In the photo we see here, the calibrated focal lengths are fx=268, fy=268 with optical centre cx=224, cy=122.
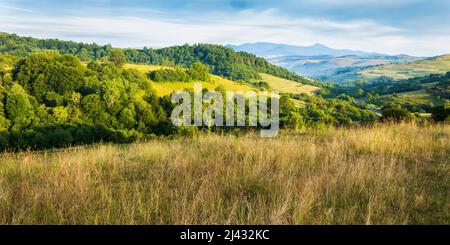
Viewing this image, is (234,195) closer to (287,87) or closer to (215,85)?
(215,85)

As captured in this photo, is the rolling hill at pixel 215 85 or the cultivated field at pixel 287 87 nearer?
the rolling hill at pixel 215 85

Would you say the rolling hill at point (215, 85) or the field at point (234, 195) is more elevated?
the rolling hill at point (215, 85)

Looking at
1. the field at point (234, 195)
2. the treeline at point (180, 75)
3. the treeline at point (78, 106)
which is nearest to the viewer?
the field at point (234, 195)

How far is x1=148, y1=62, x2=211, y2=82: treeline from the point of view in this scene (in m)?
107

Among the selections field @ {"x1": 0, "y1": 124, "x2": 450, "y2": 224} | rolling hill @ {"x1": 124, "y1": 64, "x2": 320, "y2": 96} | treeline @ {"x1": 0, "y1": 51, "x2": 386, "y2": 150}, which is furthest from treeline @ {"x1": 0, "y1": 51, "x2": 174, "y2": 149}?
field @ {"x1": 0, "y1": 124, "x2": 450, "y2": 224}

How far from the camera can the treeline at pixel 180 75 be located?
350ft

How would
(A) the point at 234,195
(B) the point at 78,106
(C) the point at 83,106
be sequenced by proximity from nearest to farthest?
1. (A) the point at 234,195
2. (B) the point at 78,106
3. (C) the point at 83,106

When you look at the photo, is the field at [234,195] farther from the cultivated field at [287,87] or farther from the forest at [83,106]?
the cultivated field at [287,87]

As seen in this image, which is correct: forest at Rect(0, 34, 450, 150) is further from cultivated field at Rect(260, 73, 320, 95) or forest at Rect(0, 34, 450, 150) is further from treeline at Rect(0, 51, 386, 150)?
cultivated field at Rect(260, 73, 320, 95)

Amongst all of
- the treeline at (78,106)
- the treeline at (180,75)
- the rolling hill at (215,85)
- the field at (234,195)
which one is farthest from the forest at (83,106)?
the field at (234,195)

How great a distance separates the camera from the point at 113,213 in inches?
127

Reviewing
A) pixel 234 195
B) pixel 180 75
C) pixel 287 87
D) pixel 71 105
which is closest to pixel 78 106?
pixel 71 105

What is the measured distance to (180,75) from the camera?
363 feet

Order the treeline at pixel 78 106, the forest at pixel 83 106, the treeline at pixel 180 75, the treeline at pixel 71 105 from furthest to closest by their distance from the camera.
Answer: the treeline at pixel 180 75 → the treeline at pixel 78 106 → the treeline at pixel 71 105 → the forest at pixel 83 106
